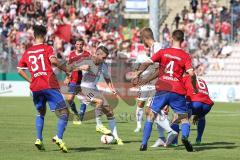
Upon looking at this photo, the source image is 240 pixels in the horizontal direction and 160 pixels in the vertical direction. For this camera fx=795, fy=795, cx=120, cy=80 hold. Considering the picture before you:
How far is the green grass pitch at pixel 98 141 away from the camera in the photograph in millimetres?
15250

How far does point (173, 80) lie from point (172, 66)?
0.95 feet

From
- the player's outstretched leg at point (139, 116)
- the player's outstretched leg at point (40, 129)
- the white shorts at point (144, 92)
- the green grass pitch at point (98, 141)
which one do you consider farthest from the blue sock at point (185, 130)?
the player's outstretched leg at point (139, 116)

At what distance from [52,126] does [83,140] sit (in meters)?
4.25

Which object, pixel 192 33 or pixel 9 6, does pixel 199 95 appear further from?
pixel 9 6

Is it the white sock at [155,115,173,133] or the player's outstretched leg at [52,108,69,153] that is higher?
the player's outstretched leg at [52,108,69,153]

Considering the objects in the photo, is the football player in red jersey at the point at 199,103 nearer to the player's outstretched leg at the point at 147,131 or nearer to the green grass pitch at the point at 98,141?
the green grass pitch at the point at 98,141

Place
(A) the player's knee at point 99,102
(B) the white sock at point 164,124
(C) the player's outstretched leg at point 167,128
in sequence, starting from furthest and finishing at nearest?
(A) the player's knee at point 99,102 → (B) the white sock at point 164,124 → (C) the player's outstretched leg at point 167,128

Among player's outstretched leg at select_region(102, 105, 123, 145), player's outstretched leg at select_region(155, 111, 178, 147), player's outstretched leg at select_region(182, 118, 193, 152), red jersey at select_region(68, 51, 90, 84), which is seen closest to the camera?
player's outstretched leg at select_region(182, 118, 193, 152)

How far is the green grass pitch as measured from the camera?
1525 cm

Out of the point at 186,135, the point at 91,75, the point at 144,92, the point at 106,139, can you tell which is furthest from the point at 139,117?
the point at 186,135

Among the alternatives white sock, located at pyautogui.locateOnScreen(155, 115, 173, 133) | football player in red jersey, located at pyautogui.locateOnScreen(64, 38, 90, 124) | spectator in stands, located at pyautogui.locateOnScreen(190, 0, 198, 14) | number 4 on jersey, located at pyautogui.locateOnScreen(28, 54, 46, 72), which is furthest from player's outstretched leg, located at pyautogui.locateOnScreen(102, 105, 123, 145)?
spectator in stands, located at pyautogui.locateOnScreen(190, 0, 198, 14)

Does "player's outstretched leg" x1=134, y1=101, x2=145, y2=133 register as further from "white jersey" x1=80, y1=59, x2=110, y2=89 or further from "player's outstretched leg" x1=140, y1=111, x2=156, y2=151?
"player's outstretched leg" x1=140, y1=111, x2=156, y2=151

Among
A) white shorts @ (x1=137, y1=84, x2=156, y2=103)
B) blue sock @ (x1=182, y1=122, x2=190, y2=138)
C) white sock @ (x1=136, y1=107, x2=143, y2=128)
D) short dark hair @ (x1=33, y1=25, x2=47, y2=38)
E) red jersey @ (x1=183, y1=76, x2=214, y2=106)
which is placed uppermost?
short dark hair @ (x1=33, y1=25, x2=47, y2=38)

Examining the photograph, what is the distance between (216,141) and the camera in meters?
19.0
